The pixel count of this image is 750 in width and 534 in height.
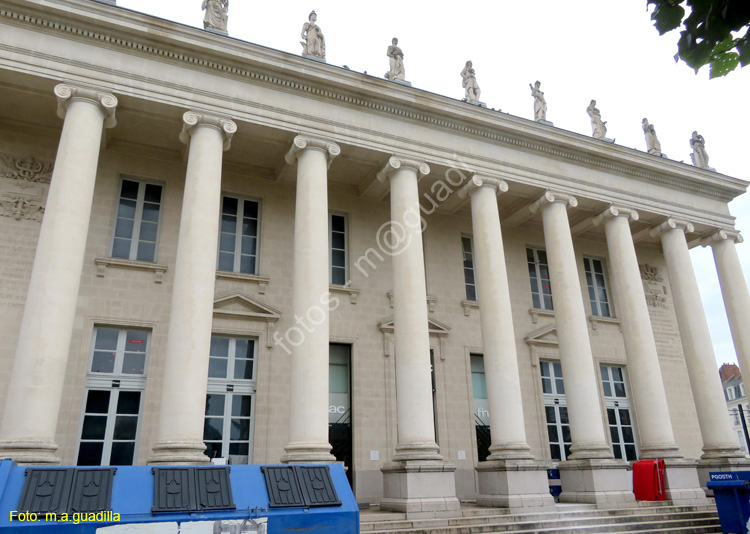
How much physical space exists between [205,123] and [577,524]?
12.8 meters

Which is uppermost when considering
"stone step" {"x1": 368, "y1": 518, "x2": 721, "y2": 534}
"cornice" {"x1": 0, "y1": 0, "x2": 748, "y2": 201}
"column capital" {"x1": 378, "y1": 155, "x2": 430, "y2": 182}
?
"cornice" {"x1": 0, "y1": 0, "x2": 748, "y2": 201}

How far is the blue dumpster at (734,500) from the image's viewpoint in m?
11.8

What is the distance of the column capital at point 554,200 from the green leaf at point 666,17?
1483 centimetres

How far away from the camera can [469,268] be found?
20.1 meters

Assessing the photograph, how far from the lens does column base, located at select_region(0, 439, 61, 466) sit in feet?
32.9

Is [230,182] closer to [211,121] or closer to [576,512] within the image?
[211,121]

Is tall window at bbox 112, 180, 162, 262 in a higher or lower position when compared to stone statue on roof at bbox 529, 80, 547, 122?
lower

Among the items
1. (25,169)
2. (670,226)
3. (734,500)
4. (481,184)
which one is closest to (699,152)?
(670,226)

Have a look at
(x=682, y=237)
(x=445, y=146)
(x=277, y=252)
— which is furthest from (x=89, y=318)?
(x=682, y=237)

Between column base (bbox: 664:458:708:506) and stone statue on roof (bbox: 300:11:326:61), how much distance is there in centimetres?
1493

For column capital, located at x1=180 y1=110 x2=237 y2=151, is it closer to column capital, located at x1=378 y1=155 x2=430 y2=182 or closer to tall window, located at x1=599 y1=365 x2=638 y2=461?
column capital, located at x1=378 y1=155 x2=430 y2=182

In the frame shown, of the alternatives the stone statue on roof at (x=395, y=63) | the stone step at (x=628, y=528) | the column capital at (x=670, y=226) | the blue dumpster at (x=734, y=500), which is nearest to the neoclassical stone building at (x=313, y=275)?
the column capital at (x=670, y=226)

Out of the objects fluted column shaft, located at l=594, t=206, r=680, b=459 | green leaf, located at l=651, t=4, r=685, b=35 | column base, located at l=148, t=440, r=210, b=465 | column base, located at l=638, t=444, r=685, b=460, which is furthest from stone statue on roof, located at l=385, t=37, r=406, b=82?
green leaf, located at l=651, t=4, r=685, b=35

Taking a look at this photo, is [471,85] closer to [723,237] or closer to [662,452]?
[723,237]
